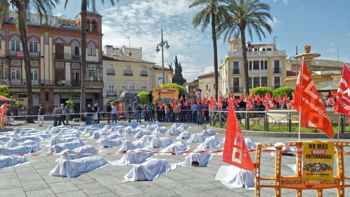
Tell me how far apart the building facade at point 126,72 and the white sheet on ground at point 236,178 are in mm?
54409

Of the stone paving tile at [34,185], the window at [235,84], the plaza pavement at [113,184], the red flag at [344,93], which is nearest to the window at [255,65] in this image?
the window at [235,84]

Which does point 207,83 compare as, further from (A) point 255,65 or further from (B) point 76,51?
(B) point 76,51

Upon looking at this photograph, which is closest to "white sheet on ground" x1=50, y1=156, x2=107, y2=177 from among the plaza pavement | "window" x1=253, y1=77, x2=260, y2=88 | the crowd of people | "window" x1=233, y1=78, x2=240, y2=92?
the plaza pavement

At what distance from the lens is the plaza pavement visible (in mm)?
6711

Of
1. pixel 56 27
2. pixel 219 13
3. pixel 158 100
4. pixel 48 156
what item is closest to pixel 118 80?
pixel 56 27

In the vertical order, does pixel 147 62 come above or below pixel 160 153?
above

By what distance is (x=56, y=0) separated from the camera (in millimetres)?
30688

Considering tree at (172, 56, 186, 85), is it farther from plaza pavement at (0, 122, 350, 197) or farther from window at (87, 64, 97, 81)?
plaza pavement at (0, 122, 350, 197)

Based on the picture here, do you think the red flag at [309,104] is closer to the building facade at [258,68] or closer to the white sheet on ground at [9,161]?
the white sheet on ground at [9,161]

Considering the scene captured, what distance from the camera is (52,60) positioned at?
57094 mm

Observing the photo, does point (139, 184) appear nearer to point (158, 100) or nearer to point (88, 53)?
point (158, 100)

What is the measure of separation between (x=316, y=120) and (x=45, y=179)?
17.7 ft

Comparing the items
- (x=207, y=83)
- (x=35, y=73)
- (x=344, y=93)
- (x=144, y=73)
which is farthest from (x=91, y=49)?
(x=344, y=93)

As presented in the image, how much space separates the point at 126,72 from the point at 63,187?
201 feet
